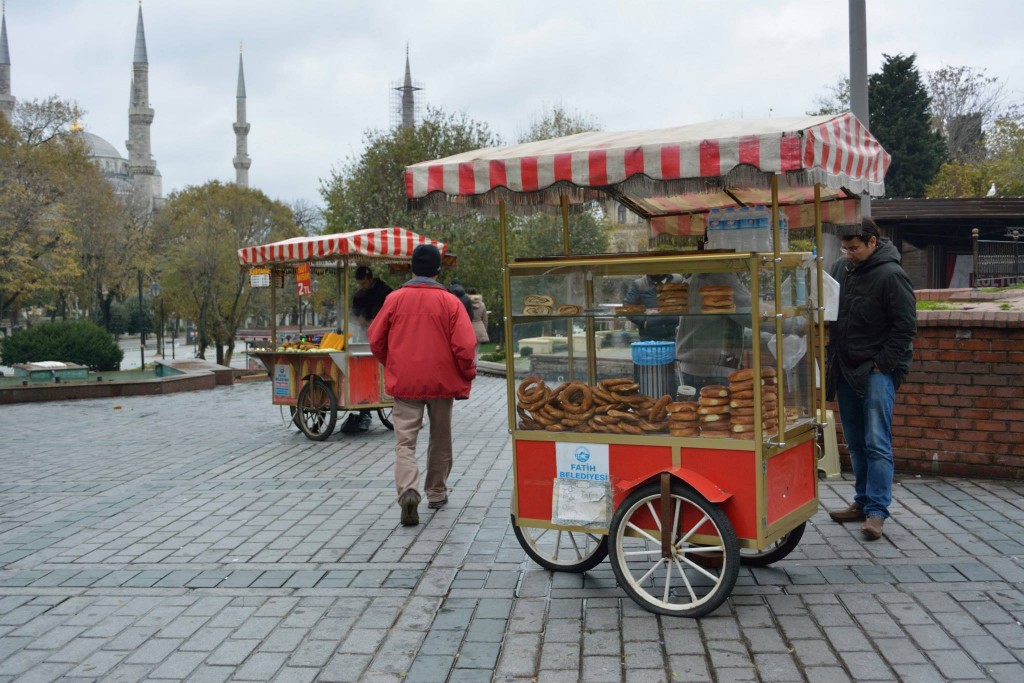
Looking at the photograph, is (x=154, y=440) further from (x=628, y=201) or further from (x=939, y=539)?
(x=939, y=539)

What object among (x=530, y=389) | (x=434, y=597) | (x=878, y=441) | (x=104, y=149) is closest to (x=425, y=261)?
(x=530, y=389)

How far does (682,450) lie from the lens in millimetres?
4660

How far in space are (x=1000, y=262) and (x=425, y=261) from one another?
2307cm

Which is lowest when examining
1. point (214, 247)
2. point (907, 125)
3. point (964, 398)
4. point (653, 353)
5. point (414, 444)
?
point (414, 444)

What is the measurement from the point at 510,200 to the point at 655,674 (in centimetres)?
302

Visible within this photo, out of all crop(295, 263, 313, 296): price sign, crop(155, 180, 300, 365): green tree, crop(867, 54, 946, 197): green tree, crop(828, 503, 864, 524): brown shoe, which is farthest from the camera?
crop(867, 54, 946, 197): green tree

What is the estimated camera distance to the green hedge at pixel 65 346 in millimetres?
25297

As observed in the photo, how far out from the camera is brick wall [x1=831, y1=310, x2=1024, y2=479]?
7.13 m

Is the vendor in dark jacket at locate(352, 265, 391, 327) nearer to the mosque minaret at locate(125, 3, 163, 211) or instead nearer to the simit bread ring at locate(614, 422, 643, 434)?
the simit bread ring at locate(614, 422, 643, 434)

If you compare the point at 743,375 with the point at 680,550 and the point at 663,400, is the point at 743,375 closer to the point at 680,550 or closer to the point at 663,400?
the point at 663,400

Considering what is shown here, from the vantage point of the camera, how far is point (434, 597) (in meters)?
4.91

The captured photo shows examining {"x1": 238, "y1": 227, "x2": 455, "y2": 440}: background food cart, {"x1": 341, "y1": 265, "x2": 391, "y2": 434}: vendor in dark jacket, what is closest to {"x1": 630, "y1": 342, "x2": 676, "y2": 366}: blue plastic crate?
{"x1": 238, "y1": 227, "x2": 455, "y2": 440}: background food cart

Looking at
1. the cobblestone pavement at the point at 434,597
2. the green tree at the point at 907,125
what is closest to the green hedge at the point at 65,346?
the cobblestone pavement at the point at 434,597

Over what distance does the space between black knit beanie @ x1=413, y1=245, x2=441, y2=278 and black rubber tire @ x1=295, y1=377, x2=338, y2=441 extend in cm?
458
